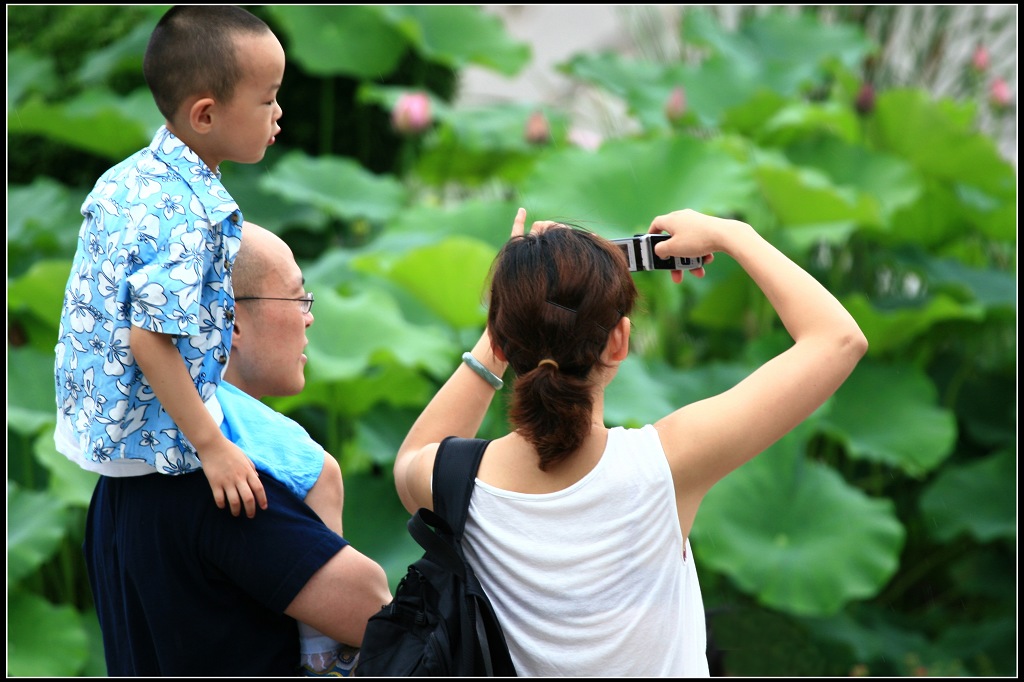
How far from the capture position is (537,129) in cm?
357

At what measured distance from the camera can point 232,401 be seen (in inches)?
44.6

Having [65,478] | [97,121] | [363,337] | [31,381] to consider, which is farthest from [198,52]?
[97,121]

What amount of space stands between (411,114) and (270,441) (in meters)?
2.58

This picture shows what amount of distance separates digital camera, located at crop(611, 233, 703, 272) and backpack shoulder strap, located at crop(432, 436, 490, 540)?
24 cm

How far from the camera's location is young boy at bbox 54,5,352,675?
1004 millimetres

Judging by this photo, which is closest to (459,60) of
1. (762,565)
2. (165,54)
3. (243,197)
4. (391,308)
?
(243,197)

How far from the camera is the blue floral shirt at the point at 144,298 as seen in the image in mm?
1001

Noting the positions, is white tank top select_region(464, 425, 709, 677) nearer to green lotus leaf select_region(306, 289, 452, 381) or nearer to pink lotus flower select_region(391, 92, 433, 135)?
green lotus leaf select_region(306, 289, 452, 381)

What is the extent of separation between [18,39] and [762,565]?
3.43 m

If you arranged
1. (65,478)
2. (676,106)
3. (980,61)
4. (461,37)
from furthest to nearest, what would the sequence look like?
1. (980,61)
2. (461,37)
3. (676,106)
4. (65,478)

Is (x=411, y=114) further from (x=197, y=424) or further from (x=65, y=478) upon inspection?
(x=197, y=424)

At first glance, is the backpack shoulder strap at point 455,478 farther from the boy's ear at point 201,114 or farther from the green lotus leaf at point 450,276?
the green lotus leaf at point 450,276

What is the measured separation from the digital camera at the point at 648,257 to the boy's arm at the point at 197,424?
0.43 meters

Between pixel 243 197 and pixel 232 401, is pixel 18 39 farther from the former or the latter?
pixel 232 401
